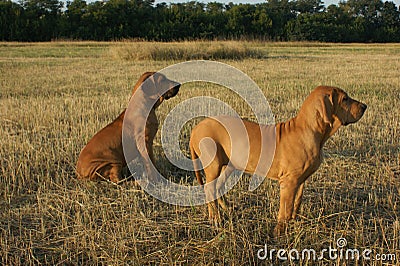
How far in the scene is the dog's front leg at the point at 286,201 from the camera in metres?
3.95

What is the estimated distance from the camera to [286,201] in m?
3.98

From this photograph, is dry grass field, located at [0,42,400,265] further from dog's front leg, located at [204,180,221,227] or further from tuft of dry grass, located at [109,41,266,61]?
tuft of dry grass, located at [109,41,266,61]

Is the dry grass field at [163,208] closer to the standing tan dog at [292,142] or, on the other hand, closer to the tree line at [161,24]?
the standing tan dog at [292,142]

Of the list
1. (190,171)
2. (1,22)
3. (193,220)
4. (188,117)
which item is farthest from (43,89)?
(1,22)

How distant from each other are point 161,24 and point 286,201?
48186 mm

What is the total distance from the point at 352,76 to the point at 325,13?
4877 cm

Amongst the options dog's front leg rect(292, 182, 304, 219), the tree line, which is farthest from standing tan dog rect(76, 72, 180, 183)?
the tree line

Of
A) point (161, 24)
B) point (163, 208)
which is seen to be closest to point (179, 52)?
point (163, 208)

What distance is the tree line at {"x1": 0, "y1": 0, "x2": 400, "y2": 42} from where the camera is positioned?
46.3 metres

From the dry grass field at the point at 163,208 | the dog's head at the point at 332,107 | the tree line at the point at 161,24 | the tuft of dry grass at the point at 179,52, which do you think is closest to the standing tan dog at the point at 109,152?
the dry grass field at the point at 163,208

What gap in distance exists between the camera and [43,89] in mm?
12383

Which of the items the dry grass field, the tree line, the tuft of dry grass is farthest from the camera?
the tree line

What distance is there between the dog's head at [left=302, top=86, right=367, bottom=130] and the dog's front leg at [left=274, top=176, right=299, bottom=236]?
0.58 m

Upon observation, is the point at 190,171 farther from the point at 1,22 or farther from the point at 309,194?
the point at 1,22
